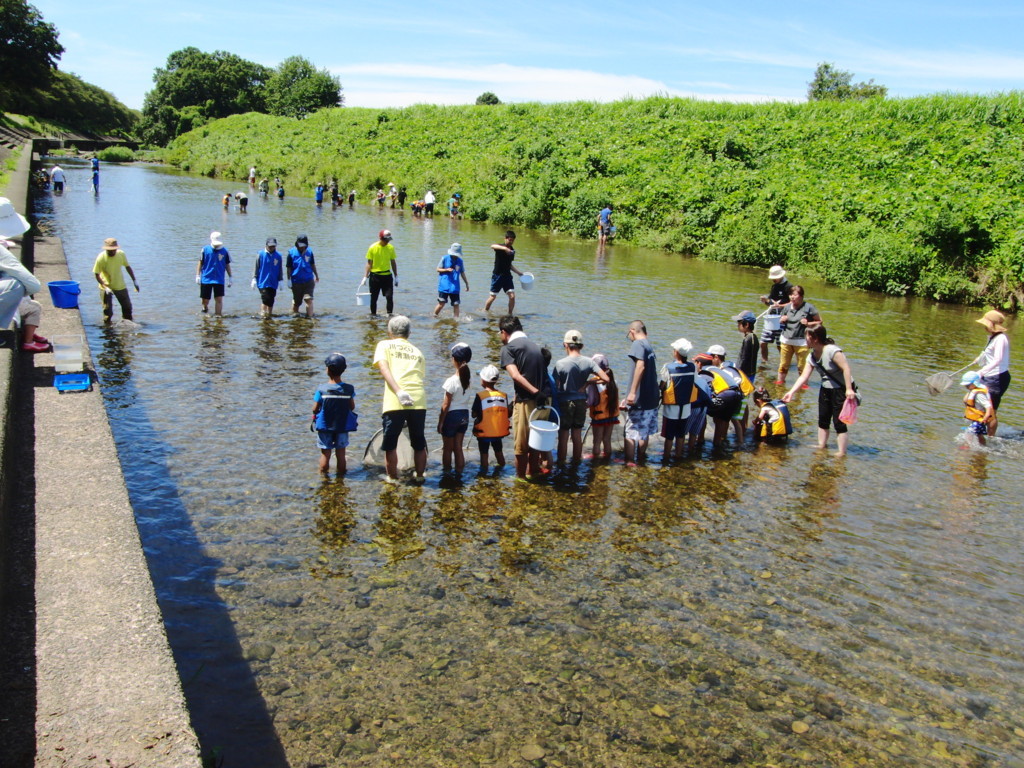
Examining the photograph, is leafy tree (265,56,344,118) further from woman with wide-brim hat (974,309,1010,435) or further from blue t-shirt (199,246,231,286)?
woman with wide-brim hat (974,309,1010,435)

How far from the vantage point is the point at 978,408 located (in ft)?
36.4

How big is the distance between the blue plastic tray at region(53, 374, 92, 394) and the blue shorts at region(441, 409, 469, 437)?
3.93 metres

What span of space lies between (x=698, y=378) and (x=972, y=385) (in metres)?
4.24

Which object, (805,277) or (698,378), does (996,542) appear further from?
(805,277)

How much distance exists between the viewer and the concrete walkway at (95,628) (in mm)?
3646

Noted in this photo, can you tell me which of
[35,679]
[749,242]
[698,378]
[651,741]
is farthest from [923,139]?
[35,679]

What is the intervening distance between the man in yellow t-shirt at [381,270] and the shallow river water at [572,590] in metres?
3.32

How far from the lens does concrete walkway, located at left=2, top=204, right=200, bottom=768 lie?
3646 millimetres

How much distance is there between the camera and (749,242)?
30.2 m

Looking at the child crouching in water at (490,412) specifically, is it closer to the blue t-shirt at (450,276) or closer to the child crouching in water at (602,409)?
the child crouching in water at (602,409)

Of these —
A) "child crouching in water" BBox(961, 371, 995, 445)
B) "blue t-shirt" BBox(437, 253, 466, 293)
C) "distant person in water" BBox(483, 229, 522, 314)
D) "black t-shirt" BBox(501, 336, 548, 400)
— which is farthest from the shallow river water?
"distant person in water" BBox(483, 229, 522, 314)

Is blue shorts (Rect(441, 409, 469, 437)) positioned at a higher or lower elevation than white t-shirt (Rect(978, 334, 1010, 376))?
lower

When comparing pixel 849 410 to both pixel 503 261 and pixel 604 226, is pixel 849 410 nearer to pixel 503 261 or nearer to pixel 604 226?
pixel 503 261

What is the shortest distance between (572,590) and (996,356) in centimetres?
787
